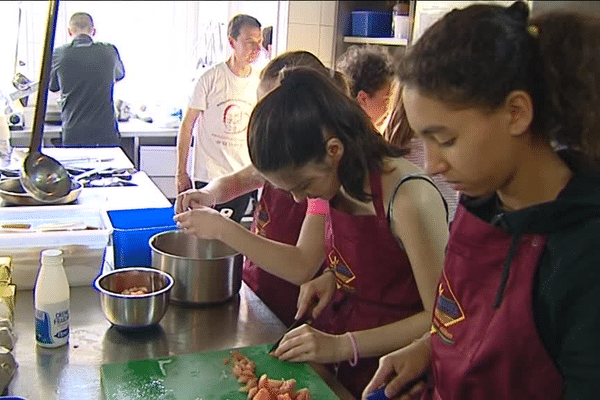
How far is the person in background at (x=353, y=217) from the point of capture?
3.80ft

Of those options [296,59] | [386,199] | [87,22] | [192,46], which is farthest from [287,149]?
[192,46]

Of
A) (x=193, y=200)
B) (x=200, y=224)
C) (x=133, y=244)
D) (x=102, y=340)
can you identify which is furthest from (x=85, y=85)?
(x=102, y=340)

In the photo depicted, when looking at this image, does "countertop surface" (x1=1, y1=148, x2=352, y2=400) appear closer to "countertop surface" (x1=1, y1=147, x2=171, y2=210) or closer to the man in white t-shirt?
"countertop surface" (x1=1, y1=147, x2=171, y2=210)

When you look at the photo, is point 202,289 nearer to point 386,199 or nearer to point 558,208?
point 386,199

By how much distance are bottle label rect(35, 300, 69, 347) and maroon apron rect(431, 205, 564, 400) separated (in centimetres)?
66

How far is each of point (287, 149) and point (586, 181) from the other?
510mm

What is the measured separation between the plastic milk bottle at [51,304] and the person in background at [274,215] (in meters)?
0.47

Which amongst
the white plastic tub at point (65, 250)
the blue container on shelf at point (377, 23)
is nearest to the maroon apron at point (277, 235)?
the white plastic tub at point (65, 250)

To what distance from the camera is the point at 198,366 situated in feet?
3.70

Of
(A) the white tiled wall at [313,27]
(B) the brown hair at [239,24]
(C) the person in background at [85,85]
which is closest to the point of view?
(B) the brown hair at [239,24]

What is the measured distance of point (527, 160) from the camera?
0.85m

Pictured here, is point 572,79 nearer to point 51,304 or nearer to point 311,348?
point 311,348

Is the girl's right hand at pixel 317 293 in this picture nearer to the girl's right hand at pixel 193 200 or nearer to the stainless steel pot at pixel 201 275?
the stainless steel pot at pixel 201 275

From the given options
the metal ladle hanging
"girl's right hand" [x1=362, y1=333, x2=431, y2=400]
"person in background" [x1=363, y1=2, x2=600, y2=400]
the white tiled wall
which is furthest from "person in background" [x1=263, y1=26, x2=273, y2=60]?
"person in background" [x1=363, y1=2, x2=600, y2=400]
